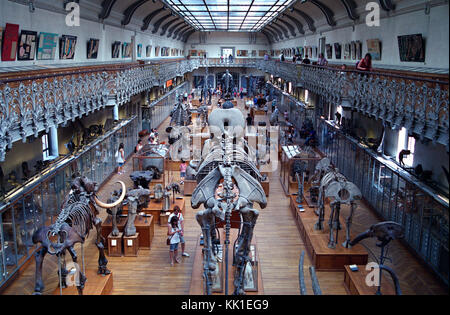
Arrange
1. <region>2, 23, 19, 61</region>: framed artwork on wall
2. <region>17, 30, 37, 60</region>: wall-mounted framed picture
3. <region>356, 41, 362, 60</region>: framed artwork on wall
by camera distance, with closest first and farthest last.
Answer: <region>2, 23, 19, 61</region>: framed artwork on wall, <region>17, 30, 37, 60</region>: wall-mounted framed picture, <region>356, 41, 362, 60</region>: framed artwork on wall

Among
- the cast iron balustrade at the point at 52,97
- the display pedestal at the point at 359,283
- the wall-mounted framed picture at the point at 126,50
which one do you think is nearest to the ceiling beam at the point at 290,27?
the wall-mounted framed picture at the point at 126,50

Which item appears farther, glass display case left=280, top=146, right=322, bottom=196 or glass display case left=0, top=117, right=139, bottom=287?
glass display case left=280, top=146, right=322, bottom=196

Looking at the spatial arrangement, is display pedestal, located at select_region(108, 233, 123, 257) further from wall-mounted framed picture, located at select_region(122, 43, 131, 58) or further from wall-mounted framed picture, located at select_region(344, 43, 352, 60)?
wall-mounted framed picture, located at select_region(122, 43, 131, 58)

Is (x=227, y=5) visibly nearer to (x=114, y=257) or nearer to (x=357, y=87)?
(x=357, y=87)

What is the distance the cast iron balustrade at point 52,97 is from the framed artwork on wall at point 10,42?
3.59ft

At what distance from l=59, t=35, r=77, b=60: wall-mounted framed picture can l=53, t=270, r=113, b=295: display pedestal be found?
8604mm

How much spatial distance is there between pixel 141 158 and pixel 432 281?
11277 millimetres

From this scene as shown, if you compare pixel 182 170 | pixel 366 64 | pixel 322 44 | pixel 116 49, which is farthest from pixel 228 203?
pixel 322 44

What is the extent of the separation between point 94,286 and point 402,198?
7.53m

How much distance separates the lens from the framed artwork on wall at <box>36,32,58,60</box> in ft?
39.5

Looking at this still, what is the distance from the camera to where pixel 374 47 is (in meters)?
14.3

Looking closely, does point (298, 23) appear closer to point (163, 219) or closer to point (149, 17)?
point (149, 17)

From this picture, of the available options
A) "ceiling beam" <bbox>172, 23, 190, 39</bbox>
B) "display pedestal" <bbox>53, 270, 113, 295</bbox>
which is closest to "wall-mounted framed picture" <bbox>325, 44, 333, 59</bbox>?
"display pedestal" <bbox>53, 270, 113, 295</bbox>

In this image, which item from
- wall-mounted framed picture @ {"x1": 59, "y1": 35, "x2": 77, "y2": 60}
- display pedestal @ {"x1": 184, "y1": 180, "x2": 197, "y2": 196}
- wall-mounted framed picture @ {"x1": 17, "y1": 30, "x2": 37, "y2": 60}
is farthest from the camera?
display pedestal @ {"x1": 184, "y1": 180, "x2": 197, "y2": 196}
